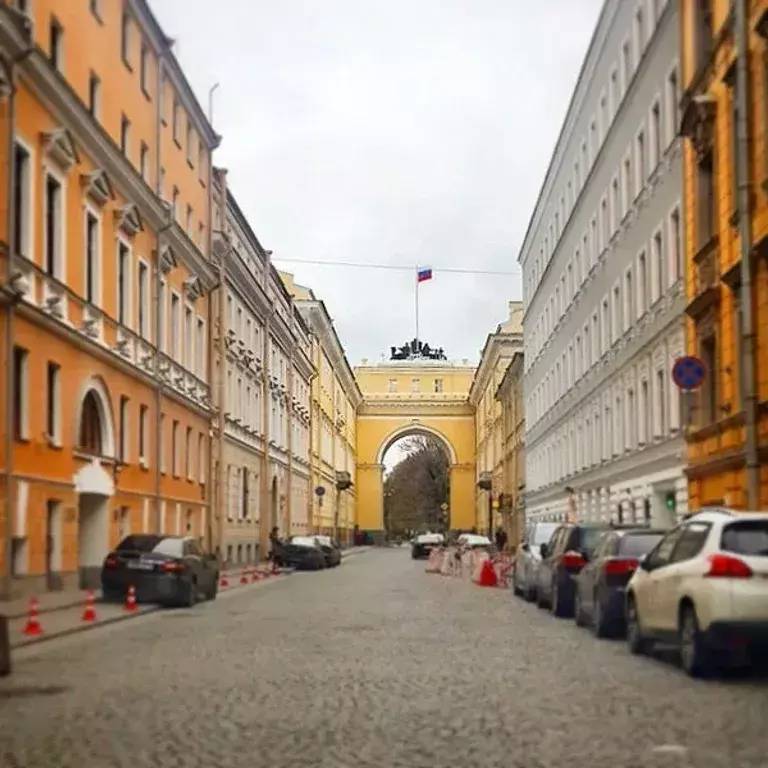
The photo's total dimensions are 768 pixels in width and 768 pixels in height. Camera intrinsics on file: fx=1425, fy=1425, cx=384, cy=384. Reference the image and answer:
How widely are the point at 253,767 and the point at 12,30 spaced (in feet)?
61.4

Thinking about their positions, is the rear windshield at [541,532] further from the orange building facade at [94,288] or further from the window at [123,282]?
the window at [123,282]

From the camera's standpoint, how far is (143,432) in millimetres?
37188

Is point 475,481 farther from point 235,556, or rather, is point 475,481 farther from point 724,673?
point 724,673

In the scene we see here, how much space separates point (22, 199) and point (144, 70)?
12.0 meters

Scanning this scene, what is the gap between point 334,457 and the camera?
101812 millimetres

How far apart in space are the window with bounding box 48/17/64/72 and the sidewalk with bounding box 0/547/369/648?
1059 cm

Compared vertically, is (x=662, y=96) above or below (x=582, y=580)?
above

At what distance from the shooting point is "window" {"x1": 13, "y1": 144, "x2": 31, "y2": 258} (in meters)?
26.2

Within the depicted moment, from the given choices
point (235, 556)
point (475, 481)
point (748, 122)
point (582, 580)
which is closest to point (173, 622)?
point (582, 580)

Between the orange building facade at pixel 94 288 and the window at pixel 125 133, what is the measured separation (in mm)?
65

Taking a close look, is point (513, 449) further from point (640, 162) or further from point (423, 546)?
point (640, 162)

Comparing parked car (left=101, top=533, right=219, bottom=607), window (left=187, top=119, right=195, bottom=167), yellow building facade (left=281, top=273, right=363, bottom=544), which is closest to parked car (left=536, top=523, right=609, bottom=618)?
parked car (left=101, top=533, right=219, bottom=607)

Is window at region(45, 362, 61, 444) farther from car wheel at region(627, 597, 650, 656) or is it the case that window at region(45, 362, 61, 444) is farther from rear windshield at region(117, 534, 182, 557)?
car wheel at region(627, 597, 650, 656)

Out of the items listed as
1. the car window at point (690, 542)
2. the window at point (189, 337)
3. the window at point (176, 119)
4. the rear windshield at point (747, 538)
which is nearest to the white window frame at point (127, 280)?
the window at point (176, 119)
